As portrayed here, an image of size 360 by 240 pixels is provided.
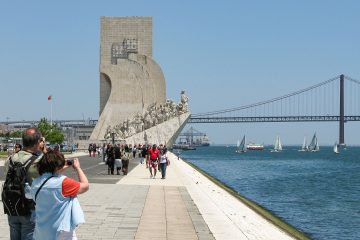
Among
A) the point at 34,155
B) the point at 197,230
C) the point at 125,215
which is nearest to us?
the point at 34,155

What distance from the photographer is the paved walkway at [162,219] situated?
7.37m

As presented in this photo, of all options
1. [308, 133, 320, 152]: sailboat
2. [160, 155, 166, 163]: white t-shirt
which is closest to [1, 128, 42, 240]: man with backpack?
[160, 155, 166, 163]: white t-shirt

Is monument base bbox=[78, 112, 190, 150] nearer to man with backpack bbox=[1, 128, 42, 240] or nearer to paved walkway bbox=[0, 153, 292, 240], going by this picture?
paved walkway bbox=[0, 153, 292, 240]

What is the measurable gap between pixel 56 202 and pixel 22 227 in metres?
0.54

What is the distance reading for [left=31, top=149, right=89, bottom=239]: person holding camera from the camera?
3.99 meters

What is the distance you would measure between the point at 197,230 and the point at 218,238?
0.54 meters

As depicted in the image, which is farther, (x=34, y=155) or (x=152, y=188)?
(x=152, y=188)

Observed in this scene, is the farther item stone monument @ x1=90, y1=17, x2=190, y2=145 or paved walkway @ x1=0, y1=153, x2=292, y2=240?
stone monument @ x1=90, y1=17, x2=190, y2=145

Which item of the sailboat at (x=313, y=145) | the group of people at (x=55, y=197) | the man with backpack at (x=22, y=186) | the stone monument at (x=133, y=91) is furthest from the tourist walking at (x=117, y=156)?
the sailboat at (x=313, y=145)

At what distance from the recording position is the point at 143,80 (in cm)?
5803

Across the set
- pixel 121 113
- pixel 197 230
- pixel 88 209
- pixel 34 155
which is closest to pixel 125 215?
pixel 88 209

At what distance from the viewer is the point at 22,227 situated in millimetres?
4422

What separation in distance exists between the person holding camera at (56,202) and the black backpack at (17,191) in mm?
377

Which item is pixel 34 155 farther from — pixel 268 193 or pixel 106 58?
pixel 106 58
